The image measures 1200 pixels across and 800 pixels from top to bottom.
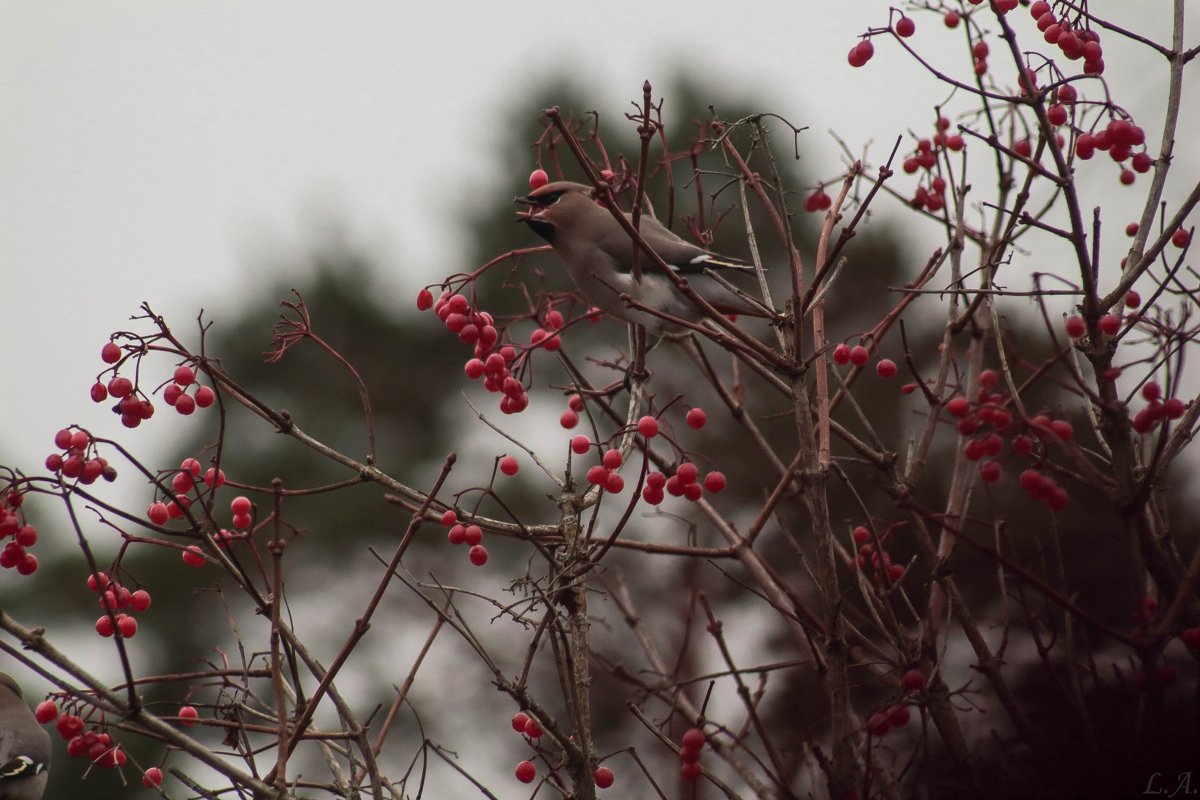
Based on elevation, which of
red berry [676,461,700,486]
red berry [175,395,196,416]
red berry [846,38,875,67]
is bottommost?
red berry [676,461,700,486]

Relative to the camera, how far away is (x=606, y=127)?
1220cm

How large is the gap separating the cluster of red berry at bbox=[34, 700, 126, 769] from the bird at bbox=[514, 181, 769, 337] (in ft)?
6.21

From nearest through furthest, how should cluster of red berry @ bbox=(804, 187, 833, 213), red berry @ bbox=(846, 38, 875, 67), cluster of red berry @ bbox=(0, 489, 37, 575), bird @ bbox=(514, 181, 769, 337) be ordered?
cluster of red berry @ bbox=(0, 489, 37, 575), red berry @ bbox=(846, 38, 875, 67), cluster of red berry @ bbox=(804, 187, 833, 213), bird @ bbox=(514, 181, 769, 337)

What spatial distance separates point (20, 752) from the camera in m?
4.12

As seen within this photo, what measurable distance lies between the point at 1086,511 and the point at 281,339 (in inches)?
88.5

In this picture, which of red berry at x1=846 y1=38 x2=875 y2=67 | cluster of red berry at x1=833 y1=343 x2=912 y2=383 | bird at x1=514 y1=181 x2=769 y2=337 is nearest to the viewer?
cluster of red berry at x1=833 y1=343 x2=912 y2=383

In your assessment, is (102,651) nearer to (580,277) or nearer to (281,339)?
(580,277)

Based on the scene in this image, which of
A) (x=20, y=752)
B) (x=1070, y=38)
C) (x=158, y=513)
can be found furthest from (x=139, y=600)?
(x=1070, y=38)

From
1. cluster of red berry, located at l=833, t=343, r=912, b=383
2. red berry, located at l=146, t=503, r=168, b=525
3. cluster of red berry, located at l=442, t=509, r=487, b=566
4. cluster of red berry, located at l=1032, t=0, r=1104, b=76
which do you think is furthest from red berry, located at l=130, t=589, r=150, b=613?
cluster of red berry, located at l=1032, t=0, r=1104, b=76

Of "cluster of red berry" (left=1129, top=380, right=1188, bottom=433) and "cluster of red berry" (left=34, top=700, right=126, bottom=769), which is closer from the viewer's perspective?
"cluster of red berry" (left=1129, top=380, right=1188, bottom=433)

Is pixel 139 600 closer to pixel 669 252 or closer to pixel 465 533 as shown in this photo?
pixel 465 533

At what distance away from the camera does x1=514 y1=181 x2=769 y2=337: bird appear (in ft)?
12.9

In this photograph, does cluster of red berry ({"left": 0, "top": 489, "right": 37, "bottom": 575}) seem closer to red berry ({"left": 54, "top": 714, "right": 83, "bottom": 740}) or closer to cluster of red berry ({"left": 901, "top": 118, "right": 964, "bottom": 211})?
red berry ({"left": 54, "top": 714, "right": 83, "bottom": 740})

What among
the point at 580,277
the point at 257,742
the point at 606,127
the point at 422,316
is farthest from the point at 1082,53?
the point at 422,316
